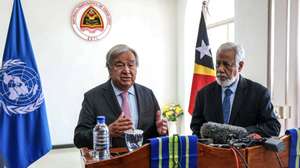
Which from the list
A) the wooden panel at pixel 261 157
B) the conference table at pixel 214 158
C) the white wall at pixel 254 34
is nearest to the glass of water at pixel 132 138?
the conference table at pixel 214 158

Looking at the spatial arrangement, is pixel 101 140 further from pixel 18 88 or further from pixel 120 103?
pixel 18 88

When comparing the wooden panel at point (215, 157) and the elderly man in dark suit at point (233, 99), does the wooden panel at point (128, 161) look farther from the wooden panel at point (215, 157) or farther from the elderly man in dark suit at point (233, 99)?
the elderly man in dark suit at point (233, 99)

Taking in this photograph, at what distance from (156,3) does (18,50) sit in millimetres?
2342

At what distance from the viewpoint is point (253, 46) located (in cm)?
274

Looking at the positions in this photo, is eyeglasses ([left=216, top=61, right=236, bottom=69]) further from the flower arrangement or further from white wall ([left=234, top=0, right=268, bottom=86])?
the flower arrangement

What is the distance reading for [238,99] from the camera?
175cm

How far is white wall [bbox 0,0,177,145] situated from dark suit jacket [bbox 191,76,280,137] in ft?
8.68

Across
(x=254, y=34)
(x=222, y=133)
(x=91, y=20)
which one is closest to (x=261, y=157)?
(x=222, y=133)

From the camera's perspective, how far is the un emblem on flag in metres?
2.61

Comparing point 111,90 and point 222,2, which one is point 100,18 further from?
point 111,90

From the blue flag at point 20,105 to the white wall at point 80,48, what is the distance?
49.2 inches

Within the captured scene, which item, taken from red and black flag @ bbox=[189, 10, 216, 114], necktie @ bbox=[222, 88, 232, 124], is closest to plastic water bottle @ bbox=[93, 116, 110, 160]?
necktie @ bbox=[222, 88, 232, 124]

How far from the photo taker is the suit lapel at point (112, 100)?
Result: 1623mm

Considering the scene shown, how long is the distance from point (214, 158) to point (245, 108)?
2.51 feet
